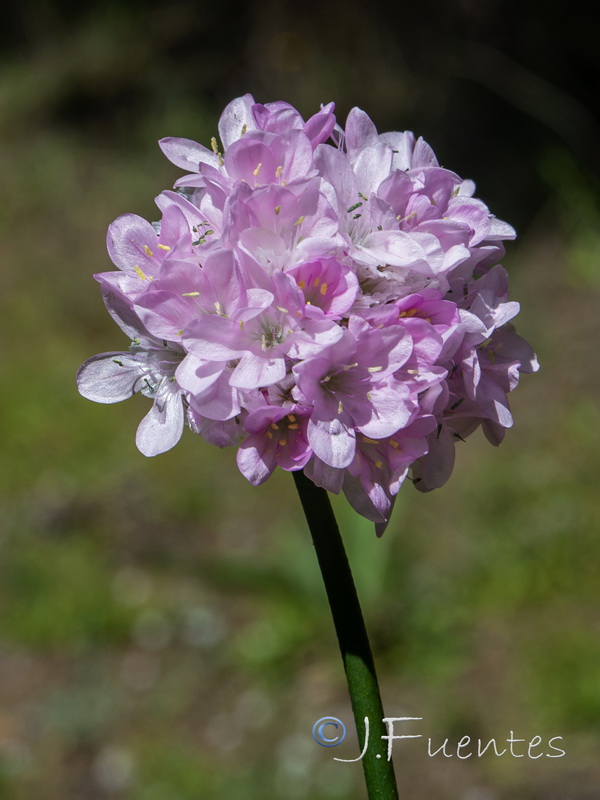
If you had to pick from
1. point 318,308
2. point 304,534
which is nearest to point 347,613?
point 318,308

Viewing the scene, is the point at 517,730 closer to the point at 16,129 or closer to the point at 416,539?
the point at 416,539

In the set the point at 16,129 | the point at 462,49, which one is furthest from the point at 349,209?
the point at 16,129

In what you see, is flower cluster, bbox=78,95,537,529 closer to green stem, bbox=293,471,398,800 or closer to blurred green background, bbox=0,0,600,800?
green stem, bbox=293,471,398,800

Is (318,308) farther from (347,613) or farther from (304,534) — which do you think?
(304,534)

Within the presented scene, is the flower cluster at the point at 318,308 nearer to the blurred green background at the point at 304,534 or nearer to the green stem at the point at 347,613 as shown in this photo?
the green stem at the point at 347,613

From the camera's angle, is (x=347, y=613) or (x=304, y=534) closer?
(x=347, y=613)

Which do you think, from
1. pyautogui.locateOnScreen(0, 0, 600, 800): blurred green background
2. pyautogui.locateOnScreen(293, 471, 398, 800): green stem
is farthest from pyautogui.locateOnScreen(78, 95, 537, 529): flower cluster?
pyautogui.locateOnScreen(0, 0, 600, 800): blurred green background
